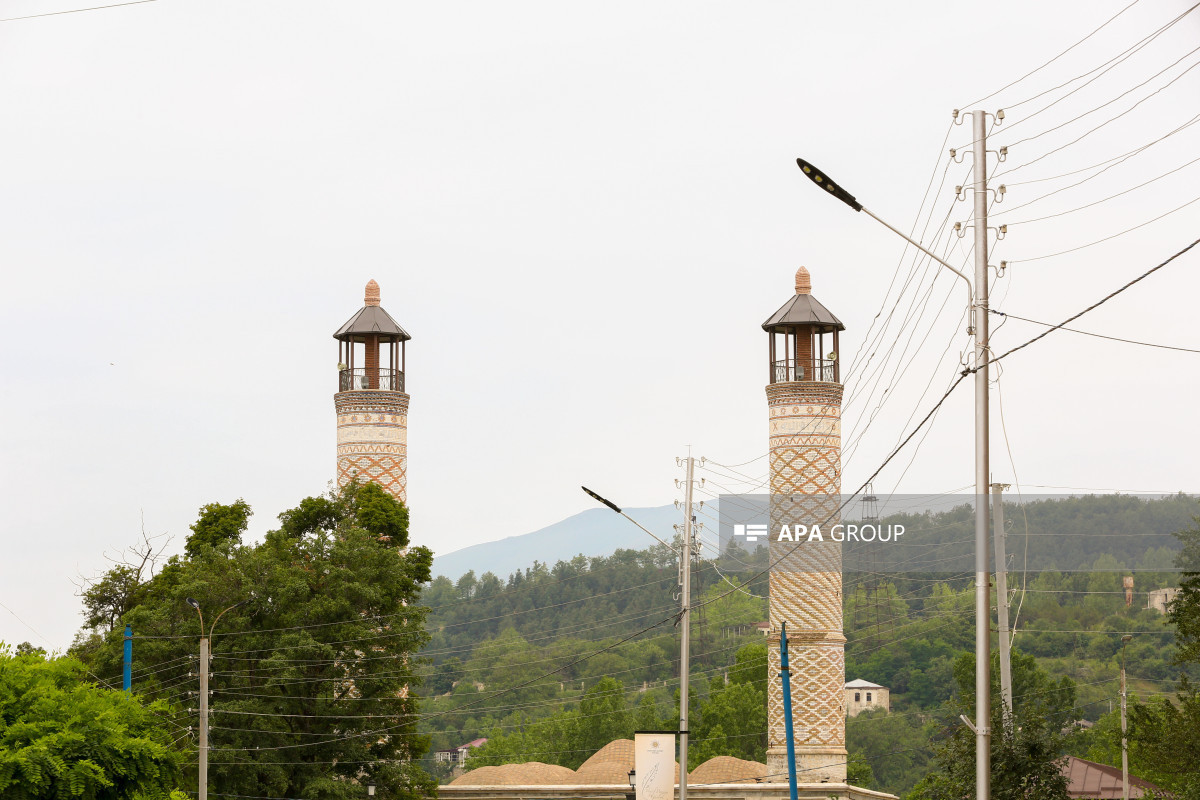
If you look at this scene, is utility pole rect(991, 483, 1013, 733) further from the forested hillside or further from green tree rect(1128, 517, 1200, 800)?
the forested hillside

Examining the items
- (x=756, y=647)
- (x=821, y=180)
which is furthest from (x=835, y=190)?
(x=756, y=647)

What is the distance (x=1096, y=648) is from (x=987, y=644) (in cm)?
6222

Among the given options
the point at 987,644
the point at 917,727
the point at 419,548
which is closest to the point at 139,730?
the point at 987,644

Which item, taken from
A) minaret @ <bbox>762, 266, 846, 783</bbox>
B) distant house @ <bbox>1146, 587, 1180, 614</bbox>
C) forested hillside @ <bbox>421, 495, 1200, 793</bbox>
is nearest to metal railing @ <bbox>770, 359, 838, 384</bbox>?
minaret @ <bbox>762, 266, 846, 783</bbox>

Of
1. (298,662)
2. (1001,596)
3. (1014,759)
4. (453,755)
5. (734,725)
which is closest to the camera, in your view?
(1014,759)

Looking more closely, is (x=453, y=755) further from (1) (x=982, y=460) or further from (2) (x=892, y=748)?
(1) (x=982, y=460)

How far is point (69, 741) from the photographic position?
2011cm

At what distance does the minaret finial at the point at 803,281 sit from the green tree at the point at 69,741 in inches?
1062

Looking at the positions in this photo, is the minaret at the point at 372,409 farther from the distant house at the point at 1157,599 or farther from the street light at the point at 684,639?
the distant house at the point at 1157,599

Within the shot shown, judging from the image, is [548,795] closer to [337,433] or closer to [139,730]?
[337,433]

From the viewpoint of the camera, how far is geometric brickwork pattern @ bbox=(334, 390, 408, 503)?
42.2m

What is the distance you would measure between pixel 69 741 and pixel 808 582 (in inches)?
1019

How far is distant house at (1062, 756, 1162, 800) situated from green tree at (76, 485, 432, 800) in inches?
750
